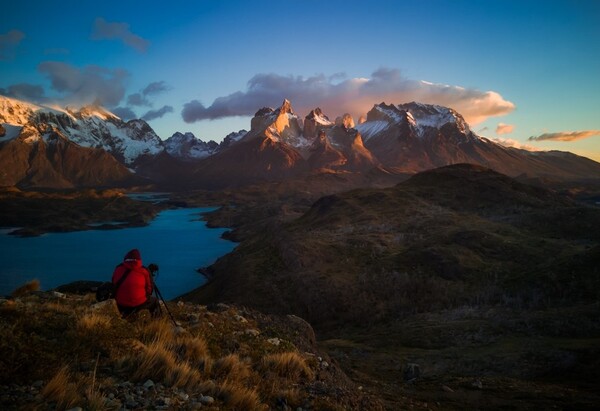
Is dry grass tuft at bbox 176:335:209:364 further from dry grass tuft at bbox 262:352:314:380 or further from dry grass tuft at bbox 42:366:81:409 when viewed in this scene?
dry grass tuft at bbox 42:366:81:409

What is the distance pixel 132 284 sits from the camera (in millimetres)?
11180

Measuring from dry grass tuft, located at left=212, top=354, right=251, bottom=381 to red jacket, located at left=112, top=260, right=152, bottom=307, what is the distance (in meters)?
3.10

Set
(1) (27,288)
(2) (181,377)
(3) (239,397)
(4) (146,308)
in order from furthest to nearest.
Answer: (1) (27,288)
(4) (146,308)
(2) (181,377)
(3) (239,397)

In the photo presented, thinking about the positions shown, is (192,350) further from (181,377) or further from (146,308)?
(146,308)

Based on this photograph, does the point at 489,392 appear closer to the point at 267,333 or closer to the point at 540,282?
the point at 267,333

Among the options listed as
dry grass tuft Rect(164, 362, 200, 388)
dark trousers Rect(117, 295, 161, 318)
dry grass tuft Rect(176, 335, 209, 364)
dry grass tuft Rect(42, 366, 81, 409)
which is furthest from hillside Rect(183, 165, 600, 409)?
dry grass tuft Rect(42, 366, 81, 409)

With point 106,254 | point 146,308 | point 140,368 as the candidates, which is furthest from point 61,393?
point 106,254

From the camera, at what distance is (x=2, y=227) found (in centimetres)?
16475

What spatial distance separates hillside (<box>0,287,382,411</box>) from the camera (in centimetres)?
703

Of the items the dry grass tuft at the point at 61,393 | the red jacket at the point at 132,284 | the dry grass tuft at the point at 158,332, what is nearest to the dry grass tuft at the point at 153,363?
the dry grass tuft at the point at 158,332

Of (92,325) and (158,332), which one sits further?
(158,332)

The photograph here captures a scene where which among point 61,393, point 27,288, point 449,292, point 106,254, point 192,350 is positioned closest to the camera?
point 61,393

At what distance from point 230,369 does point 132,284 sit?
12.2 ft

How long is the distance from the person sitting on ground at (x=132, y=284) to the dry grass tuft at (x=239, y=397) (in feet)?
13.8
